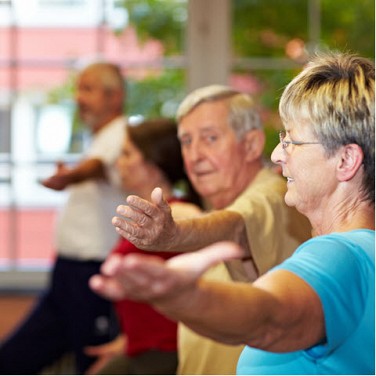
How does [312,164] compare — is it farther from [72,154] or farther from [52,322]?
[72,154]

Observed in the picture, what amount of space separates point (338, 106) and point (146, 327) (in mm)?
1836

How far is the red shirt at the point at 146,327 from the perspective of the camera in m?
3.09

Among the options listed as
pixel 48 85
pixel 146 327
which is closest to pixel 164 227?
pixel 146 327

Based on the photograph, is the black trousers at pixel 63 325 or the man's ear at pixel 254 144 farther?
the black trousers at pixel 63 325

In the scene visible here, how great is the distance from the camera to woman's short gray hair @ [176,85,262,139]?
8.02 feet

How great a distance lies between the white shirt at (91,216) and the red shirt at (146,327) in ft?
3.19

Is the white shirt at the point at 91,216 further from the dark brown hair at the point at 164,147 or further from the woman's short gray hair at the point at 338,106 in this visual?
the woman's short gray hair at the point at 338,106

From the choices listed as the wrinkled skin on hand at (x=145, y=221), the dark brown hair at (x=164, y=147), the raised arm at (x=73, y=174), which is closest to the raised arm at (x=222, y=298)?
the wrinkled skin on hand at (x=145, y=221)

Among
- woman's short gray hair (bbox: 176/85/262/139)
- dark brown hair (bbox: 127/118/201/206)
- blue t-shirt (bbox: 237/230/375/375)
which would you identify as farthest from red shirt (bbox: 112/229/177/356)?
blue t-shirt (bbox: 237/230/375/375)

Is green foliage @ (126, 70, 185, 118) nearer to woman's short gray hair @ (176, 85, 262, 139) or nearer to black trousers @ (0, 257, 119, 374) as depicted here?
black trousers @ (0, 257, 119, 374)

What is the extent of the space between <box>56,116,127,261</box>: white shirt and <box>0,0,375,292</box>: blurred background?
34.0 inches

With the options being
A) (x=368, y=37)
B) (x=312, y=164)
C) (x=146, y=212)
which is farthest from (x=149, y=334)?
(x=368, y=37)

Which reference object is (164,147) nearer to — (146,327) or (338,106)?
(146,327)

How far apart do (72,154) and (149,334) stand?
2079mm
